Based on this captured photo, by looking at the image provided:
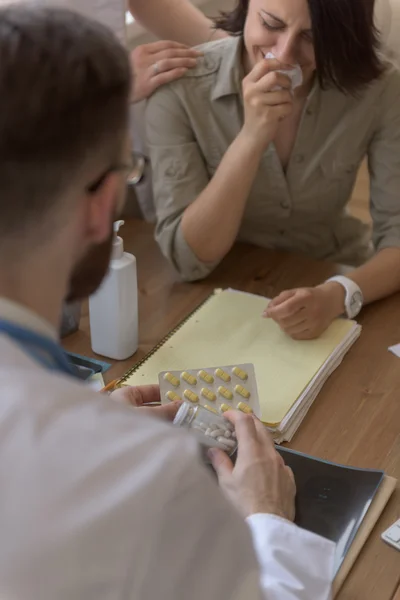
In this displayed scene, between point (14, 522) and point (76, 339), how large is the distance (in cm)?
75

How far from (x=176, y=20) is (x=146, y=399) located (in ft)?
3.51

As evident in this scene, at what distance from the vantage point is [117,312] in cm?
111

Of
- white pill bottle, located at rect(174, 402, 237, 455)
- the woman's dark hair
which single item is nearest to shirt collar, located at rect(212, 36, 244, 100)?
the woman's dark hair

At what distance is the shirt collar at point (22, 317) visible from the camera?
0.53 m

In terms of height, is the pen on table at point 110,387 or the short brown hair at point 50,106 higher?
the short brown hair at point 50,106

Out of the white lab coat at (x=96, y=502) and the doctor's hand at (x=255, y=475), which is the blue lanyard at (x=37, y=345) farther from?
the doctor's hand at (x=255, y=475)

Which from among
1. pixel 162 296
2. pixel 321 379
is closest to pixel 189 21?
pixel 162 296

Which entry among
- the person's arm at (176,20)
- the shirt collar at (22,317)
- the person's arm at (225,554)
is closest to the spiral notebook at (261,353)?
the person's arm at (225,554)

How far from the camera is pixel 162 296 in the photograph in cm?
131

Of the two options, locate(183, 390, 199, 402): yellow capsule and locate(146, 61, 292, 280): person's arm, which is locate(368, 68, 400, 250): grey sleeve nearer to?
locate(146, 61, 292, 280): person's arm

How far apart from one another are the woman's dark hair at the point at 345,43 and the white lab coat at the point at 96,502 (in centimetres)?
97

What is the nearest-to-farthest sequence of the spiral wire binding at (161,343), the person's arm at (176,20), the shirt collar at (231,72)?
the spiral wire binding at (161,343), the shirt collar at (231,72), the person's arm at (176,20)

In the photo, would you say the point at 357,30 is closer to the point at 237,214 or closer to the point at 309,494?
the point at 237,214

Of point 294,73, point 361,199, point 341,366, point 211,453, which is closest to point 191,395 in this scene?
point 211,453
